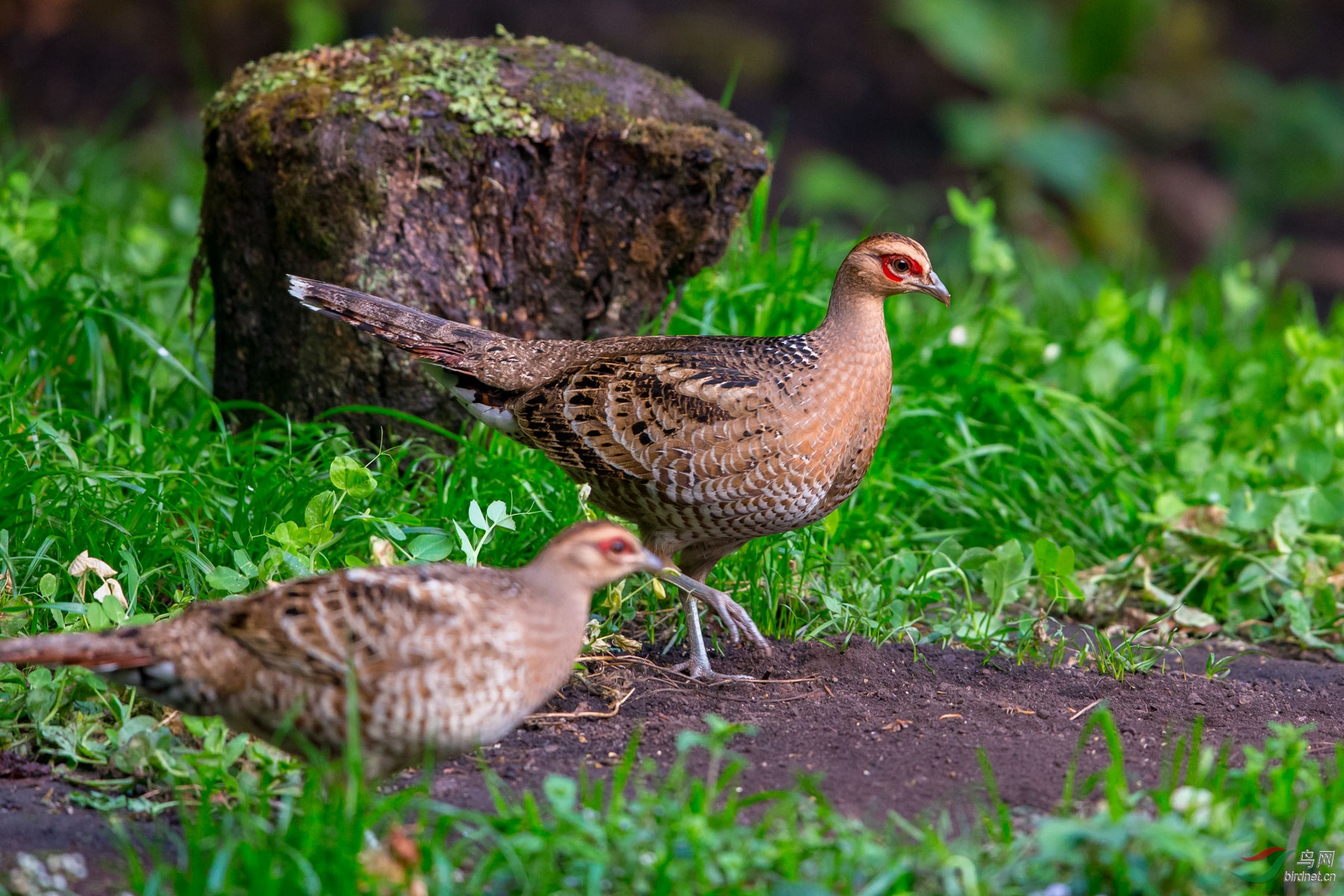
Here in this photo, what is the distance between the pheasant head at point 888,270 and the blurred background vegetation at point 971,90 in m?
5.89

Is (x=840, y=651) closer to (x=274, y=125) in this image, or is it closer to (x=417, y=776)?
(x=417, y=776)

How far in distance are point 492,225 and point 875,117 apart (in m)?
7.52

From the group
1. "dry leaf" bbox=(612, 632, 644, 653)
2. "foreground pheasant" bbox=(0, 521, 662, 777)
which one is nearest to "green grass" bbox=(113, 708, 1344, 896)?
"foreground pheasant" bbox=(0, 521, 662, 777)

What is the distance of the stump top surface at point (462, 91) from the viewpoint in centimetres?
524

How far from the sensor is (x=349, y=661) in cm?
308

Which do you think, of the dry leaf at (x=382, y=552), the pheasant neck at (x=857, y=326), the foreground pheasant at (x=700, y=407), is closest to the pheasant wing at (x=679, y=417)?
the foreground pheasant at (x=700, y=407)

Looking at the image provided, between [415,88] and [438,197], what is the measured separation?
455mm

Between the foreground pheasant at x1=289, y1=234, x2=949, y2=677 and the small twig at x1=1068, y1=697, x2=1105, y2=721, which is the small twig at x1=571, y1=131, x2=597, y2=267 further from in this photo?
the small twig at x1=1068, y1=697, x2=1105, y2=721

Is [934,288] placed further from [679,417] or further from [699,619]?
[699,619]

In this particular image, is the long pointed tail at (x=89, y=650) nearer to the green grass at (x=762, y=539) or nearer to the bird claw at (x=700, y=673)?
the green grass at (x=762, y=539)

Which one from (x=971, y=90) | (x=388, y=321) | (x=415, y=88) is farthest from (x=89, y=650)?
(x=971, y=90)

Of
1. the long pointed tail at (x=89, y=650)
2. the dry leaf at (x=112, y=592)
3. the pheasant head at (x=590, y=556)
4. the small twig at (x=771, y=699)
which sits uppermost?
the pheasant head at (x=590, y=556)

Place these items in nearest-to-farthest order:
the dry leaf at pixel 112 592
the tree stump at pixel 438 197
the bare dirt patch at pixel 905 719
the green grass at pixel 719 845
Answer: the green grass at pixel 719 845, the bare dirt patch at pixel 905 719, the dry leaf at pixel 112 592, the tree stump at pixel 438 197

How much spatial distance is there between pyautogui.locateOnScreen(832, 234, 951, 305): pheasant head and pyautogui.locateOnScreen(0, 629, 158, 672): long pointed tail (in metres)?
2.69
